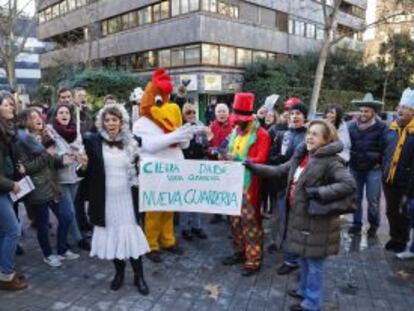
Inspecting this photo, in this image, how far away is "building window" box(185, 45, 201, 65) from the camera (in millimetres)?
24594

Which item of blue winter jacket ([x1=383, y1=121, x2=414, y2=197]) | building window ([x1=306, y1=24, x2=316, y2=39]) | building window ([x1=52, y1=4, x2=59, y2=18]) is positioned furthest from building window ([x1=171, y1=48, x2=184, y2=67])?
blue winter jacket ([x1=383, y1=121, x2=414, y2=197])

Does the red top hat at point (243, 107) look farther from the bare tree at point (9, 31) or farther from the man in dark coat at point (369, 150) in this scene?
the bare tree at point (9, 31)

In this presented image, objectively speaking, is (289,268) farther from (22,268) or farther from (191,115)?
(22,268)

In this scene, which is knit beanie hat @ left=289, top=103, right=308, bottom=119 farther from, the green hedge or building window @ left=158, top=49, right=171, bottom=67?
building window @ left=158, top=49, right=171, bottom=67

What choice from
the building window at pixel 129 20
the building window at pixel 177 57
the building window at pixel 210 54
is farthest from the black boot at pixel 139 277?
the building window at pixel 129 20

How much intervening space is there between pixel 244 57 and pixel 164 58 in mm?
5253

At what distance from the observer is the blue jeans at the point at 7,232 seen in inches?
173

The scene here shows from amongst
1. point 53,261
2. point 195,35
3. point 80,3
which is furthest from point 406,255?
point 80,3

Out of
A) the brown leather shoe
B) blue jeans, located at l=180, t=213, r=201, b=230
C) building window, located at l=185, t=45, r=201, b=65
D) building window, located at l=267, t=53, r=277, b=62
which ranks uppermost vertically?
building window, located at l=267, t=53, r=277, b=62

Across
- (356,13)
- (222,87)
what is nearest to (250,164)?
(222,87)

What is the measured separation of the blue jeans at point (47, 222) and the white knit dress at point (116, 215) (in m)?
1.03

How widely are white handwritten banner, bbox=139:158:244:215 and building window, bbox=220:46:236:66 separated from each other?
21.4 meters

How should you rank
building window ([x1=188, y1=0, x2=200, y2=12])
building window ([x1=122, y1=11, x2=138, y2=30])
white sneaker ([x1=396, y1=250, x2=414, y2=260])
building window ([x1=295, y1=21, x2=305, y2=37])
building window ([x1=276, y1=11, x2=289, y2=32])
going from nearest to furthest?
white sneaker ([x1=396, y1=250, x2=414, y2=260]), building window ([x1=188, y1=0, x2=200, y2=12]), building window ([x1=122, y1=11, x2=138, y2=30]), building window ([x1=276, y1=11, x2=289, y2=32]), building window ([x1=295, y1=21, x2=305, y2=37])

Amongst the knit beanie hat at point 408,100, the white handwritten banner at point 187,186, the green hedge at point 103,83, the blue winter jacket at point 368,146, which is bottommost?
the white handwritten banner at point 187,186
